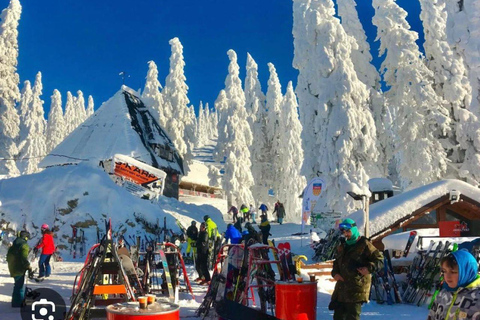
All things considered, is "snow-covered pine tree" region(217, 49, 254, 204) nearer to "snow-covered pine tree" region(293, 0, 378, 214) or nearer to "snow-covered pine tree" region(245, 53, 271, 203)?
"snow-covered pine tree" region(245, 53, 271, 203)

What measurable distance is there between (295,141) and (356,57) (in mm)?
17036

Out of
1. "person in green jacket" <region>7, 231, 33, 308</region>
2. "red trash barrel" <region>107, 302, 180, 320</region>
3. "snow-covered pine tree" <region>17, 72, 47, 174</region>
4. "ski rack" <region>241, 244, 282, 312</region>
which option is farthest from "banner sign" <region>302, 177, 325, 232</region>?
"snow-covered pine tree" <region>17, 72, 47, 174</region>

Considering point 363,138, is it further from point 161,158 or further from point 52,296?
point 52,296

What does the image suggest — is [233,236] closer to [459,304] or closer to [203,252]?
[203,252]

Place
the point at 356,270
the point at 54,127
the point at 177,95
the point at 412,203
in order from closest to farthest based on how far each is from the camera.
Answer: the point at 356,270
the point at 412,203
the point at 177,95
the point at 54,127

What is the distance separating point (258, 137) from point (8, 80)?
22667 mm

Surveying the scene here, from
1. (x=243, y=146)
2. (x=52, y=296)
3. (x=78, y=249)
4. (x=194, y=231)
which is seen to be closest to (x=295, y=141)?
(x=243, y=146)

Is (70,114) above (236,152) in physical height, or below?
above

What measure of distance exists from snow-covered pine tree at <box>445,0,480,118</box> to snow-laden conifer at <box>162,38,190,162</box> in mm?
25608

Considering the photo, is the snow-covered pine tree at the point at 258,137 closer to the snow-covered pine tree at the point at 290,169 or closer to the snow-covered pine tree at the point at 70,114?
the snow-covered pine tree at the point at 290,169

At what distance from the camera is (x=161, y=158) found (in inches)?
1335

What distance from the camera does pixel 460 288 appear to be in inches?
131

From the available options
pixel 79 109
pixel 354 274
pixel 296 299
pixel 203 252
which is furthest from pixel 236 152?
pixel 79 109

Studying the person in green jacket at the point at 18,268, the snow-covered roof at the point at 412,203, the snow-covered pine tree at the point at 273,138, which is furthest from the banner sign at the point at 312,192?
the snow-covered pine tree at the point at 273,138
